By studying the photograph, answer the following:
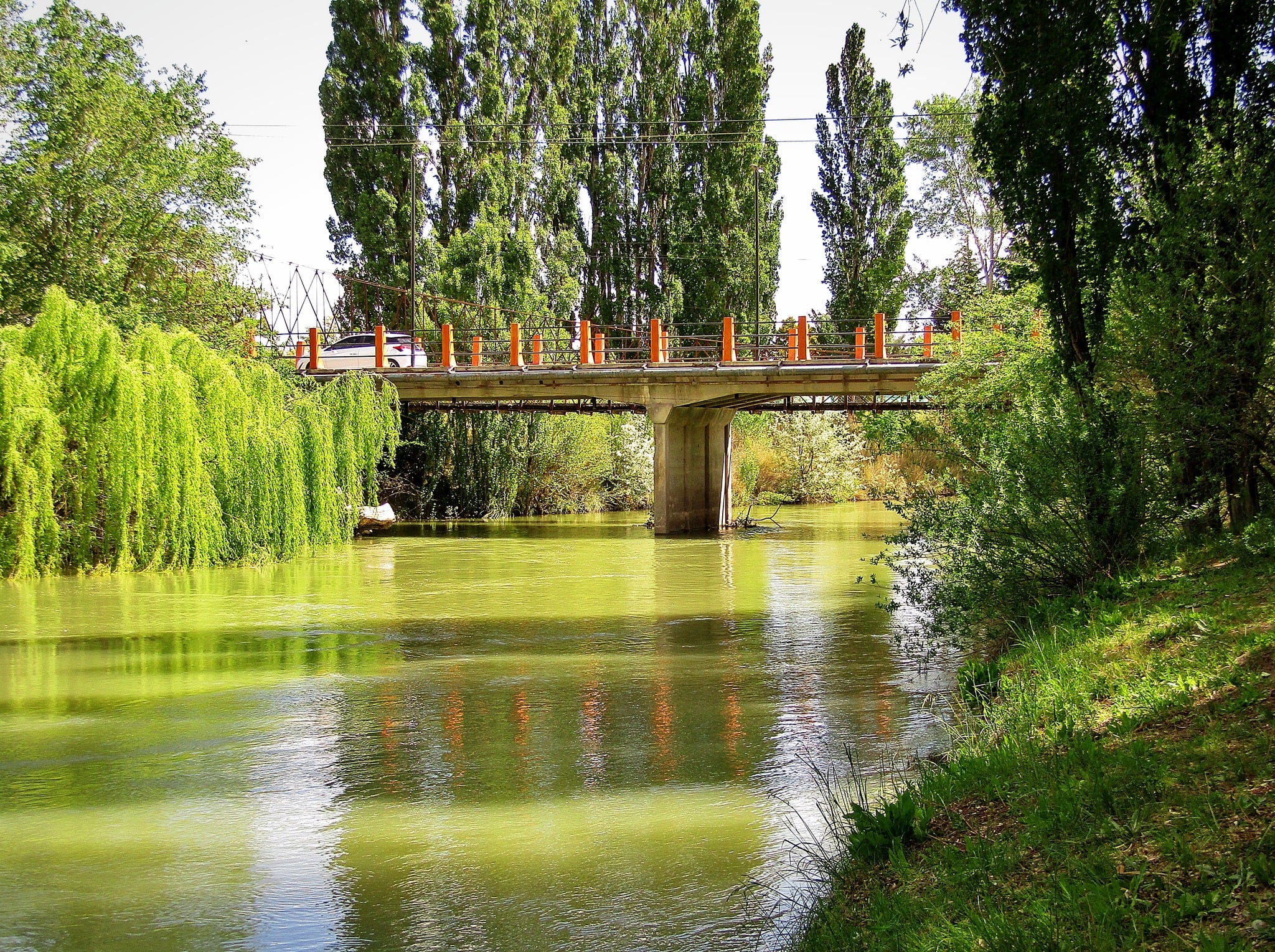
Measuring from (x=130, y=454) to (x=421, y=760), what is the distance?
12336 millimetres

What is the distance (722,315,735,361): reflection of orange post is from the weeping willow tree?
11.7 m

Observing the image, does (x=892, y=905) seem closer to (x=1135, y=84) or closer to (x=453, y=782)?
(x=453, y=782)

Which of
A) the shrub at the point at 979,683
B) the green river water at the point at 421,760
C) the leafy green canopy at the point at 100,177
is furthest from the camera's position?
the leafy green canopy at the point at 100,177

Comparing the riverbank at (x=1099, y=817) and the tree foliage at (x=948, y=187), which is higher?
the tree foliage at (x=948, y=187)

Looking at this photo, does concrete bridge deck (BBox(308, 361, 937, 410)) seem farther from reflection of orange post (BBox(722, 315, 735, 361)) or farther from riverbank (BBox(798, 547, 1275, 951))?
riverbank (BBox(798, 547, 1275, 951))

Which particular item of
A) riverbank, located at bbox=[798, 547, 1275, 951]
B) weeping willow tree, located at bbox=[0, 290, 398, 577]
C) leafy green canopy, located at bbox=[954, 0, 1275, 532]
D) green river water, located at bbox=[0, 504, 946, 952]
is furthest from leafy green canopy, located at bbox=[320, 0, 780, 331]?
riverbank, located at bbox=[798, 547, 1275, 951]

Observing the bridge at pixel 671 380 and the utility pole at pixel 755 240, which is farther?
the utility pole at pixel 755 240

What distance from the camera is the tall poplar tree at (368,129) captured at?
136 feet

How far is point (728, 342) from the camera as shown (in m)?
30.3

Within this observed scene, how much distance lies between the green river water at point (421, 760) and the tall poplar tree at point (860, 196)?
28316 millimetres

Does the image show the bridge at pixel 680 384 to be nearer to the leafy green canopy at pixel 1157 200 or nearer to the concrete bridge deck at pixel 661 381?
the concrete bridge deck at pixel 661 381

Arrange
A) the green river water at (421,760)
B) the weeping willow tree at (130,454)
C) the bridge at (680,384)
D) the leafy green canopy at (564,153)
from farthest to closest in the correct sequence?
the leafy green canopy at (564,153) → the bridge at (680,384) → the weeping willow tree at (130,454) → the green river water at (421,760)

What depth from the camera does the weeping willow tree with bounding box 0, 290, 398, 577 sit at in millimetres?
18344

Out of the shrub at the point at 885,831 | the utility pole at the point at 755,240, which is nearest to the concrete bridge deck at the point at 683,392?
the utility pole at the point at 755,240
